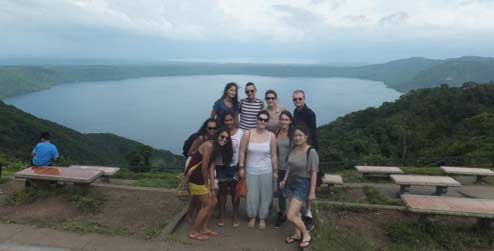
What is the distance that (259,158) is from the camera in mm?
4004

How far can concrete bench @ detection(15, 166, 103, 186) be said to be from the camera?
506cm

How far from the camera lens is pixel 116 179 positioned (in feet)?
26.0

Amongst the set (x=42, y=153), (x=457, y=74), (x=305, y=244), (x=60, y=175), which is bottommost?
(x=305, y=244)

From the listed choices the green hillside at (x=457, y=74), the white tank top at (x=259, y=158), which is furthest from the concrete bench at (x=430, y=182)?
the green hillside at (x=457, y=74)

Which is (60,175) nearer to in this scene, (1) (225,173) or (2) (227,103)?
(1) (225,173)

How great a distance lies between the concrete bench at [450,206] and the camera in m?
3.95

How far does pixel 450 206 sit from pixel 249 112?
106 inches

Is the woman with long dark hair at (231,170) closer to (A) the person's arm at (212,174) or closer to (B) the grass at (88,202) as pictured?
(A) the person's arm at (212,174)

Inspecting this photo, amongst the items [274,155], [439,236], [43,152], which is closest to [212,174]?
[274,155]

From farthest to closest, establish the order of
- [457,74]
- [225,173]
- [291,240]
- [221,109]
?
[457,74], [221,109], [225,173], [291,240]

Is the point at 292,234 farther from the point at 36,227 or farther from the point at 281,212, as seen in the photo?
the point at 36,227

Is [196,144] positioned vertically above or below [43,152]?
above

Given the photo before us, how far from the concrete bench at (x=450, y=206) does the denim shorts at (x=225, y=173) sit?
2148 mm

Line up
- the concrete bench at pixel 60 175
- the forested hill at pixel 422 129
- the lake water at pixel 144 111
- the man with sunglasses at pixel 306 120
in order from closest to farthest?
the man with sunglasses at pixel 306 120
the concrete bench at pixel 60 175
the forested hill at pixel 422 129
the lake water at pixel 144 111
